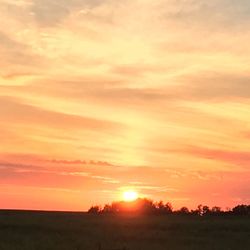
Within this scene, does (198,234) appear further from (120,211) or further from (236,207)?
(120,211)

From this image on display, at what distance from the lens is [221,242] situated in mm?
45125

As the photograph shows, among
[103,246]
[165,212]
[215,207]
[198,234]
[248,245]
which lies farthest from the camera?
[165,212]

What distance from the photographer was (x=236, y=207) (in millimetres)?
112250

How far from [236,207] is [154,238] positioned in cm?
6864

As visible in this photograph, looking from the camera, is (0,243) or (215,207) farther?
(215,207)

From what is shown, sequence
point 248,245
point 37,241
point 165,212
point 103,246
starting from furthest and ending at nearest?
point 165,212
point 248,245
point 37,241
point 103,246

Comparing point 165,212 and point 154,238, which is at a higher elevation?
point 165,212

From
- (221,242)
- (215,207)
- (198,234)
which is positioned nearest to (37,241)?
(221,242)

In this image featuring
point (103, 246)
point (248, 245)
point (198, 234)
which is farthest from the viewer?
point (198, 234)

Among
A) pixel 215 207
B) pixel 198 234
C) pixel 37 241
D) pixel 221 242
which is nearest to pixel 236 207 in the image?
pixel 215 207

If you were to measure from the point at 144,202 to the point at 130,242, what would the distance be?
89.8 m

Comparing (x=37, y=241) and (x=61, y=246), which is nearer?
(x=61, y=246)

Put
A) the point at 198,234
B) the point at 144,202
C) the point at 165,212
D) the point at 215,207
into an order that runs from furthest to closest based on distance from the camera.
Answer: the point at 144,202 → the point at 165,212 → the point at 215,207 → the point at 198,234

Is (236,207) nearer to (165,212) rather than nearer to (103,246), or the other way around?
(165,212)
